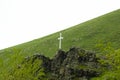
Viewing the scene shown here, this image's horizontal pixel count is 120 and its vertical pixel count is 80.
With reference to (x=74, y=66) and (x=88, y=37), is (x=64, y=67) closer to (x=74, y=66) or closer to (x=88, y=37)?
(x=74, y=66)

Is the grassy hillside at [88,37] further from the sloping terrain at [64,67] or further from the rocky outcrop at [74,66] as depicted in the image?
the rocky outcrop at [74,66]

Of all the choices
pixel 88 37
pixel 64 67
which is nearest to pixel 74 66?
pixel 64 67

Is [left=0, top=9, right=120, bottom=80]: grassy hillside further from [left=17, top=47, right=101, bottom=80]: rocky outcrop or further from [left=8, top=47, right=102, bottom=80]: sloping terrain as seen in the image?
[left=17, top=47, right=101, bottom=80]: rocky outcrop

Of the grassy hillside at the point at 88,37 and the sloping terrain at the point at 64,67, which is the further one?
the grassy hillside at the point at 88,37

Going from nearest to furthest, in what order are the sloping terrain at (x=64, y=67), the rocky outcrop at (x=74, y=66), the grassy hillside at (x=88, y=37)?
the sloping terrain at (x=64, y=67) → the rocky outcrop at (x=74, y=66) → the grassy hillside at (x=88, y=37)

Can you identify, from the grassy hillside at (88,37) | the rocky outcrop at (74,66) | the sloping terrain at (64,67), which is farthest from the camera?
the grassy hillside at (88,37)

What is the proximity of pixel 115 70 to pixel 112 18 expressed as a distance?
79.5 metres

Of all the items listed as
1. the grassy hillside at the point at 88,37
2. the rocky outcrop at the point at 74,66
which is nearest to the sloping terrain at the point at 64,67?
the rocky outcrop at the point at 74,66

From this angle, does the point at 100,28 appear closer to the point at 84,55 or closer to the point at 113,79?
the point at 84,55

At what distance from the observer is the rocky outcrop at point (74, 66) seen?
48812 mm

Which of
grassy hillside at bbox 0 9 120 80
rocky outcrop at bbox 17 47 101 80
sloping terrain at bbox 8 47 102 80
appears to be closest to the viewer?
sloping terrain at bbox 8 47 102 80

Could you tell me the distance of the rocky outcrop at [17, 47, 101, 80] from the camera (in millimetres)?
48812

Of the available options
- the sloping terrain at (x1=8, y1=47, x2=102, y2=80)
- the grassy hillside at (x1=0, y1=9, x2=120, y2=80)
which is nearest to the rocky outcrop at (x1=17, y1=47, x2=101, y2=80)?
the sloping terrain at (x1=8, y1=47, x2=102, y2=80)

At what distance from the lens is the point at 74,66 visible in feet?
165
